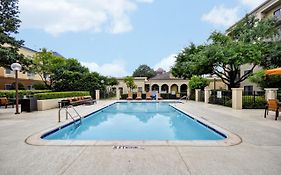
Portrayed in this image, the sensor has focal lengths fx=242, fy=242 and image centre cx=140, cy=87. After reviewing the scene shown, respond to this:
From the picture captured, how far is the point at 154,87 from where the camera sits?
156 ft

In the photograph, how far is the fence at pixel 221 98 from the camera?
18.1 metres

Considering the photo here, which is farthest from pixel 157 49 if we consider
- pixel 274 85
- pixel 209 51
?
pixel 274 85

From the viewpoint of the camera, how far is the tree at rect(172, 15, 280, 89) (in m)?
20.1

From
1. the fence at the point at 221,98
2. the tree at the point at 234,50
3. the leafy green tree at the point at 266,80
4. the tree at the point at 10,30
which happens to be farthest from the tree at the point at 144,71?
the tree at the point at 10,30

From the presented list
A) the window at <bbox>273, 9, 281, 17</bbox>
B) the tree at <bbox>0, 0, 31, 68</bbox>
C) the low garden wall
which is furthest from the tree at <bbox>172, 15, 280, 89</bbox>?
the tree at <bbox>0, 0, 31, 68</bbox>

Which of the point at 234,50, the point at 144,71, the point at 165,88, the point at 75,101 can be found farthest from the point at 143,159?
the point at 144,71

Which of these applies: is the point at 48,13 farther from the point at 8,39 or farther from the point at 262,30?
the point at 262,30

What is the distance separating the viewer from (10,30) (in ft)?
49.5

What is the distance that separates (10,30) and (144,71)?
61.9m

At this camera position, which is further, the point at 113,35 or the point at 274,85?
the point at 113,35

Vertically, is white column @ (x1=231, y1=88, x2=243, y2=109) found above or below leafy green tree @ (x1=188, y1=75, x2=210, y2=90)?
below

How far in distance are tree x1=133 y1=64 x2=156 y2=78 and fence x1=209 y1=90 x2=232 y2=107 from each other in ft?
172

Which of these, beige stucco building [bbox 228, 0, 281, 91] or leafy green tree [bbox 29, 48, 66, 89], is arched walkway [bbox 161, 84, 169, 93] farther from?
leafy green tree [bbox 29, 48, 66, 89]

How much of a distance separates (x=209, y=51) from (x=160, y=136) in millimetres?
14704
